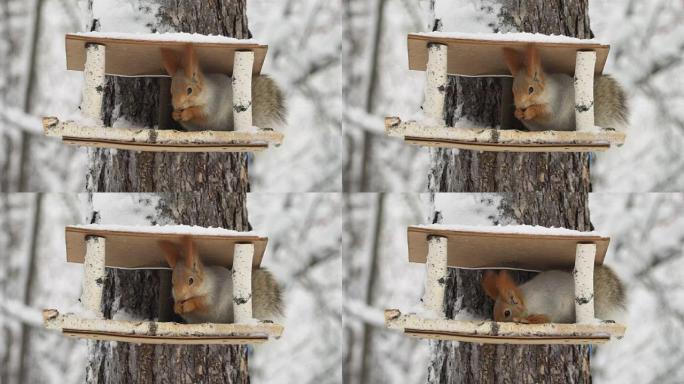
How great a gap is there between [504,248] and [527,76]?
689 millimetres

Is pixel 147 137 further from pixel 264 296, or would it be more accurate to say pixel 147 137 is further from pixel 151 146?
pixel 264 296

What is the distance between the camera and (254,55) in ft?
15.0

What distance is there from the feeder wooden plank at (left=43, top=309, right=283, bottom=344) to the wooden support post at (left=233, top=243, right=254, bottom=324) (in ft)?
0.42

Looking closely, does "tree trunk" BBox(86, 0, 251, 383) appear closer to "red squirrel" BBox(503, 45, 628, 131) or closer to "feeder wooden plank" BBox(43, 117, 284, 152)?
"feeder wooden plank" BBox(43, 117, 284, 152)

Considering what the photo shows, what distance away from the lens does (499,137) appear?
13.6ft

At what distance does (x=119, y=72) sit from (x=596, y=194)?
322 centimetres

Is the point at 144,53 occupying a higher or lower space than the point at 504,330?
higher

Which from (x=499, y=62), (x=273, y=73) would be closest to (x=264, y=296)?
(x=499, y=62)

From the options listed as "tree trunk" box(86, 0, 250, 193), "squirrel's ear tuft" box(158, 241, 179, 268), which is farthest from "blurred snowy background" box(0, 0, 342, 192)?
"squirrel's ear tuft" box(158, 241, 179, 268)

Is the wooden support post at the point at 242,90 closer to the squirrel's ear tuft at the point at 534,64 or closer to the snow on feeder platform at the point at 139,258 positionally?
the snow on feeder platform at the point at 139,258

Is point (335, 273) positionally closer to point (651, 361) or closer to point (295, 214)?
point (295, 214)

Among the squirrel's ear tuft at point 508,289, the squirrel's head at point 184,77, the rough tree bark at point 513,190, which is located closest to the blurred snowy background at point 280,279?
the rough tree bark at point 513,190

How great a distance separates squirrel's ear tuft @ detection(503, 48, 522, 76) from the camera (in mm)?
4324

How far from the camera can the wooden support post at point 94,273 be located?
4.19 metres
